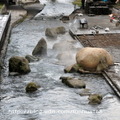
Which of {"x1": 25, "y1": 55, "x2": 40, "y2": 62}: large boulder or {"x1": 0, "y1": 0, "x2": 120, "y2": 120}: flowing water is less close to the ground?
{"x1": 0, "y1": 0, "x2": 120, "y2": 120}: flowing water

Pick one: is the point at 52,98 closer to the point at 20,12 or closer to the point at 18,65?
the point at 18,65

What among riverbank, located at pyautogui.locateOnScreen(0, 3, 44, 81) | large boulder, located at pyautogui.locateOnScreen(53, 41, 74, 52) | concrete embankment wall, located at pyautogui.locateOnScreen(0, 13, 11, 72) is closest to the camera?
concrete embankment wall, located at pyautogui.locateOnScreen(0, 13, 11, 72)

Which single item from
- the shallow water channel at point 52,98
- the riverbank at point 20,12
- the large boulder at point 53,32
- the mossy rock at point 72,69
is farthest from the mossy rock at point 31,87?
the large boulder at point 53,32

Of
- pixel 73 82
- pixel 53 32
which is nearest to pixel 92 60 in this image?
pixel 73 82

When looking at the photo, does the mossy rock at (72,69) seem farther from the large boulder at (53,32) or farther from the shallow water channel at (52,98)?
the large boulder at (53,32)

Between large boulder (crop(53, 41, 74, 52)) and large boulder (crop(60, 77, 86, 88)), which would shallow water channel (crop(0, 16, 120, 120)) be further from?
large boulder (crop(53, 41, 74, 52))

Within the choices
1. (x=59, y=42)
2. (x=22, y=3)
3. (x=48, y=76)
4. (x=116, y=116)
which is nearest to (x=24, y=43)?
(x=59, y=42)

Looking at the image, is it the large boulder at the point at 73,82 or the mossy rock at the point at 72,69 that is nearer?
the large boulder at the point at 73,82

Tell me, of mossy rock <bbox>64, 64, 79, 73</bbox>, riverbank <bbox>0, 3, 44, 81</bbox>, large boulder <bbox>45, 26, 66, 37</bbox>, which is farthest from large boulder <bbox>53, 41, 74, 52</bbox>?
mossy rock <bbox>64, 64, 79, 73</bbox>

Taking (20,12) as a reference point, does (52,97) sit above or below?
above

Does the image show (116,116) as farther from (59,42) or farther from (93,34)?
(93,34)

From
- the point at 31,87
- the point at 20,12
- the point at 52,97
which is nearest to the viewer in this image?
the point at 52,97

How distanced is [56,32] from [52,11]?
1780cm

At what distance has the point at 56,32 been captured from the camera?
36.0 meters
